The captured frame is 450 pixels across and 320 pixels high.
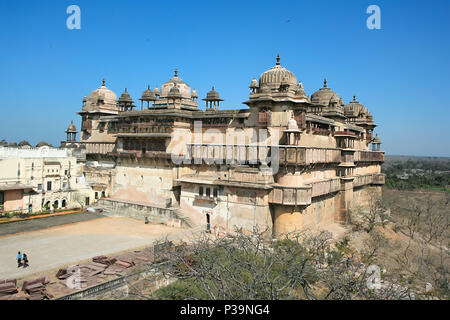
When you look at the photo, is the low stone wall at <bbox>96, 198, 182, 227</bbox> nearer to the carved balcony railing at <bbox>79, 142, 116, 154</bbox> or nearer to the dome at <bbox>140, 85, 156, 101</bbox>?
the carved balcony railing at <bbox>79, 142, 116, 154</bbox>

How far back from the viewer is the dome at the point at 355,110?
162 ft

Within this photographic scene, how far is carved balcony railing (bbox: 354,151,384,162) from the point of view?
44062mm

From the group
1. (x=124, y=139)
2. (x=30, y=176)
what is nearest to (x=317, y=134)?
(x=124, y=139)

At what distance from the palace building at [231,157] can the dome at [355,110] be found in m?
3.76

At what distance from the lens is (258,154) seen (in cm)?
3100

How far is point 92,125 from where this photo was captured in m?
46.5

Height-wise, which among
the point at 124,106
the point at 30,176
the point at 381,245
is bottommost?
the point at 381,245

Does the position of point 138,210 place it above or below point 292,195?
below

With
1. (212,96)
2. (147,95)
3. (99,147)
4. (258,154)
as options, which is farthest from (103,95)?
(258,154)

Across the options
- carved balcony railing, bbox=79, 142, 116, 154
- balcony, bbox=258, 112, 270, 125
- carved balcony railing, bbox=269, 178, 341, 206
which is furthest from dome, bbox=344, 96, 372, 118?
carved balcony railing, bbox=79, 142, 116, 154

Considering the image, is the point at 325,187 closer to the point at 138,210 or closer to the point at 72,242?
the point at 138,210

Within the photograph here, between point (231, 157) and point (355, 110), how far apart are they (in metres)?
25.5
